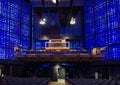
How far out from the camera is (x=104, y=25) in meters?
38.0

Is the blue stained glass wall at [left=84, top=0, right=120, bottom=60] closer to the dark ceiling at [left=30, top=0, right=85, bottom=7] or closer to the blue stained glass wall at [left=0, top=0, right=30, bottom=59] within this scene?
the dark ceiling at [left=30, top=0, right=85, bottom=7]

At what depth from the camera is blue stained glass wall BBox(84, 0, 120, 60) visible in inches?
1388

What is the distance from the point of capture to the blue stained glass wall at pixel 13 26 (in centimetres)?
3734

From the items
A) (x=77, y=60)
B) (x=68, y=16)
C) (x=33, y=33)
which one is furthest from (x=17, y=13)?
(x=77, y=60)

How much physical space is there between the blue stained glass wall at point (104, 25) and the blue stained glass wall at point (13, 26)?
9.38 metres

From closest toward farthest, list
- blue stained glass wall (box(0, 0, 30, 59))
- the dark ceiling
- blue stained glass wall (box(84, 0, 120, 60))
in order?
blue stained glass wall (box(84, 0, 120, 60)), blue stained glass wall (box(0, 0, 30, 59)), the dark ceiling

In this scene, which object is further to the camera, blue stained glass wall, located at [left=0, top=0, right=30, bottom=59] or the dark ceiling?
the dark ceiling

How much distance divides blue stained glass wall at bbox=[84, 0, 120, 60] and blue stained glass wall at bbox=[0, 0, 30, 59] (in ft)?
30.8

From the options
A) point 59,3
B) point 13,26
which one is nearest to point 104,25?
point 59,3

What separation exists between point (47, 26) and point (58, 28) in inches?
71.1

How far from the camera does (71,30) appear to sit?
45.0 m

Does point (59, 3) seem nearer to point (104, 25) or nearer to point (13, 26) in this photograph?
point (13, 26)

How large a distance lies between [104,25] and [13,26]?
505 inches

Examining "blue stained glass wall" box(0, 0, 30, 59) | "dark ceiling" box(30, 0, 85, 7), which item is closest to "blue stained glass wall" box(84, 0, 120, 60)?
"dark ceiling" box(30, 0, 85, 7)
